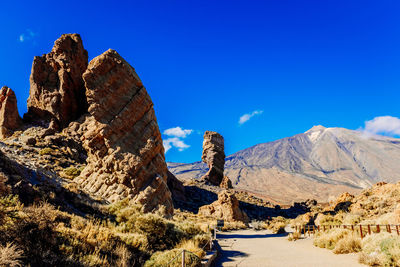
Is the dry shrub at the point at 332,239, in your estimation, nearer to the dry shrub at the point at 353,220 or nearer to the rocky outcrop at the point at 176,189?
the dry shrub at the point at 353,220

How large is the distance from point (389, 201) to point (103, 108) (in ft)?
76.1

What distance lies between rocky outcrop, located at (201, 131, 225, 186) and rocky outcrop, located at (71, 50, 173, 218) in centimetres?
4543

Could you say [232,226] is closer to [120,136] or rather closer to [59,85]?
[120,136]

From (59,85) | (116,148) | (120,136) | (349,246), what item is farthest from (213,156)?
(349,246)

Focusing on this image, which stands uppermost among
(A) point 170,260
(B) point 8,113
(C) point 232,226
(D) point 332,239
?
(B) point 8,113

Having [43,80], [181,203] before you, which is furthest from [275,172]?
[43,80]

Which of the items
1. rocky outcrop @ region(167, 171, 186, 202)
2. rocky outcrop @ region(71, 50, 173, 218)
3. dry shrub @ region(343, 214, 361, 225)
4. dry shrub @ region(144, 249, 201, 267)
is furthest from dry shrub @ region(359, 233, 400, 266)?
rocky outcrop @ region(167, 171, 186, 202)

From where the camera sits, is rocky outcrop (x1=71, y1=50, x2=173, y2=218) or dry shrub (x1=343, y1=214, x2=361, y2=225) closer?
dry shrub (x1=343, y1=214, x2=361, y2=225)

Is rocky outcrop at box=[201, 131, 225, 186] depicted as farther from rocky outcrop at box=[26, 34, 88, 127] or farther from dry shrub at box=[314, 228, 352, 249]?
dry shrub at box=[314, 228, 352, 249]

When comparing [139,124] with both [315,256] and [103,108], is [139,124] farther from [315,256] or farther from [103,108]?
[315,256]

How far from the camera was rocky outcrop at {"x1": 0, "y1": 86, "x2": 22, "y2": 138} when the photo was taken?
33.3 metres

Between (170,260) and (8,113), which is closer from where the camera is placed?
(170,260)

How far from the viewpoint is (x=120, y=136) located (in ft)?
71.3

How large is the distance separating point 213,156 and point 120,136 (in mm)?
46920
